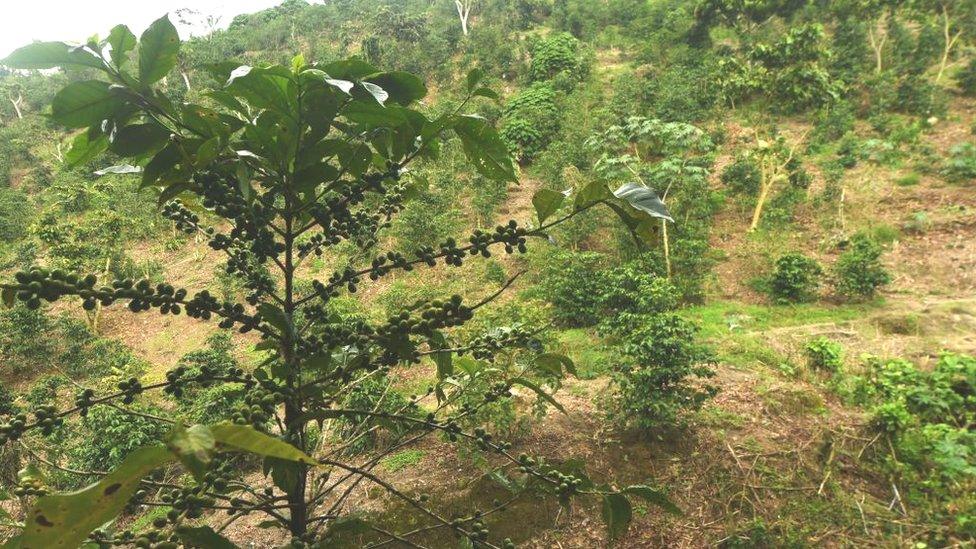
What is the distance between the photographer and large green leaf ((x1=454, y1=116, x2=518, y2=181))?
3.48 ft

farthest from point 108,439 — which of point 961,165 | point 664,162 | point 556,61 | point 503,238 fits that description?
point 556,61

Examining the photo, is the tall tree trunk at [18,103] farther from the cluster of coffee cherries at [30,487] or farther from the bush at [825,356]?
the bush at [825,356]

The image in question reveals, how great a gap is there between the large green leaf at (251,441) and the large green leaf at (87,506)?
2.3 inches

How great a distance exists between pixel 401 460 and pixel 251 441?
4844mm

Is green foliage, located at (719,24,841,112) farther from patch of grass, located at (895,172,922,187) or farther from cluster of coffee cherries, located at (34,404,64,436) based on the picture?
cluster of coffee cherries, located at (34,404,64,436)

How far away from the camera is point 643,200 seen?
0.97 metres

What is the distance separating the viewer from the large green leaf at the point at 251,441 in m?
0.51

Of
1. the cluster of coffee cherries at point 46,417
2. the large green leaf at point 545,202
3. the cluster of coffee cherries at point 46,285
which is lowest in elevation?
the cluster of coffee cherries at point 46,417

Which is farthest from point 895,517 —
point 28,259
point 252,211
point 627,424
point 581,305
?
point 28,259

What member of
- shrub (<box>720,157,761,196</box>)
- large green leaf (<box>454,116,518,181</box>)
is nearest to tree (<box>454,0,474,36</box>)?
shrub (<box>720,157,761,196</box>)

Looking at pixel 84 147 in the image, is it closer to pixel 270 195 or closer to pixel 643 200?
pixel 270 195

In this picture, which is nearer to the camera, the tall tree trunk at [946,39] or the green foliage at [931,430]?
the green foliage at [931,430]

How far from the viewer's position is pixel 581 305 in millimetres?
8625

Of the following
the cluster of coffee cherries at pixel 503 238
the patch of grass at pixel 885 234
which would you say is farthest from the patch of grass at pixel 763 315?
the cluster of coffee cherries at pixel 503 238
